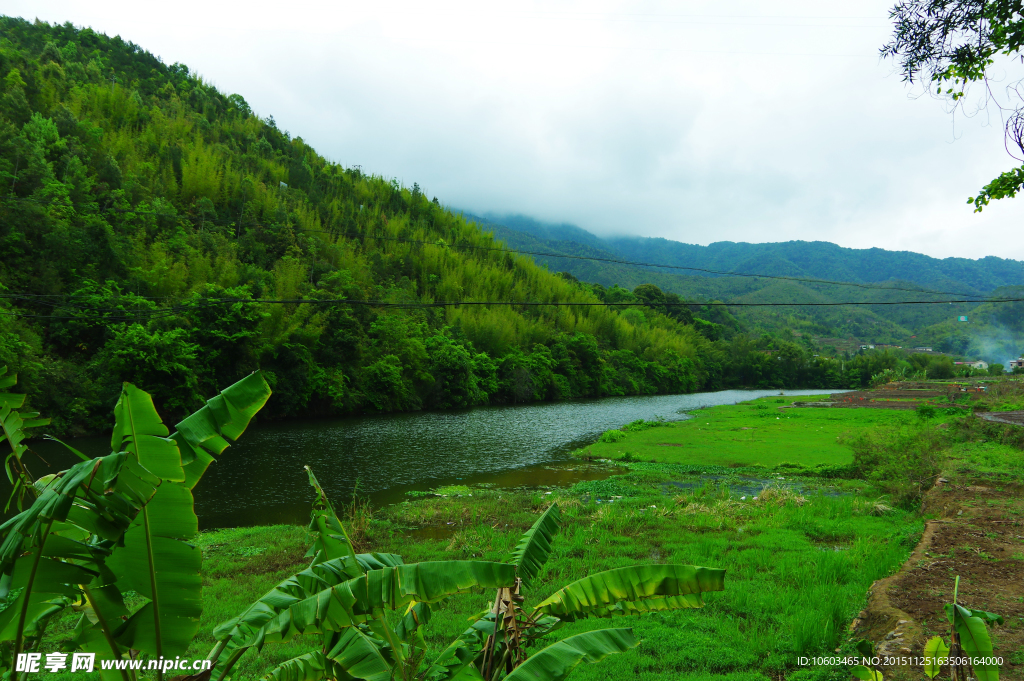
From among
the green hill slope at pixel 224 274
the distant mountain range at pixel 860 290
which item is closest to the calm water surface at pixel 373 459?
the green hill slope at pixel 224 274

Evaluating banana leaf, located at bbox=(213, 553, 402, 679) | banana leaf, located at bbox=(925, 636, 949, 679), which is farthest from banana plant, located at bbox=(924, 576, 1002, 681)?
banana leaf, located at bbox=(213, 553, 402, 679)

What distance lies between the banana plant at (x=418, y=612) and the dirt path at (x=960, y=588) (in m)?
2.33

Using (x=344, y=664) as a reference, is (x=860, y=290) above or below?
above

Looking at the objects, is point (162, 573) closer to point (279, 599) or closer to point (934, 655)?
point (279, 599)

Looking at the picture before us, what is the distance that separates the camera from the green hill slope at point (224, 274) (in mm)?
20859

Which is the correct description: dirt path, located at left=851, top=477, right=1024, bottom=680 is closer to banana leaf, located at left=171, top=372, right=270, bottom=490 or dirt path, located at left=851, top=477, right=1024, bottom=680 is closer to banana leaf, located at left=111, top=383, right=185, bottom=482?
banana leaf, located at left=171, top=372, right=270, bottom=490

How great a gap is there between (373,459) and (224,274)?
52.5 ft

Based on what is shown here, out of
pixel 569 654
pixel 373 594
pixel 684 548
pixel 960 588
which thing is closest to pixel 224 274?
pixel 684 548

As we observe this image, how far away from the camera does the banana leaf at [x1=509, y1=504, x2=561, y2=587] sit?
2.60 metres

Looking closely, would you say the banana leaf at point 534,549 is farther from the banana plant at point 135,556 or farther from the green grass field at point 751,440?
the green grass field at point 751,440

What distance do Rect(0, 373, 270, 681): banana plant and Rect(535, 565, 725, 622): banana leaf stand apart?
1498 mm

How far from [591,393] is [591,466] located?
3298 centimetres

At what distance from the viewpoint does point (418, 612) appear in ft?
8.00

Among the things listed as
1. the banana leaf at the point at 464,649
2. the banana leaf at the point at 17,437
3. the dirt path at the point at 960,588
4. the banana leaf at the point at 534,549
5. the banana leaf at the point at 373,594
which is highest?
the banana leaf at the point at 17,437
